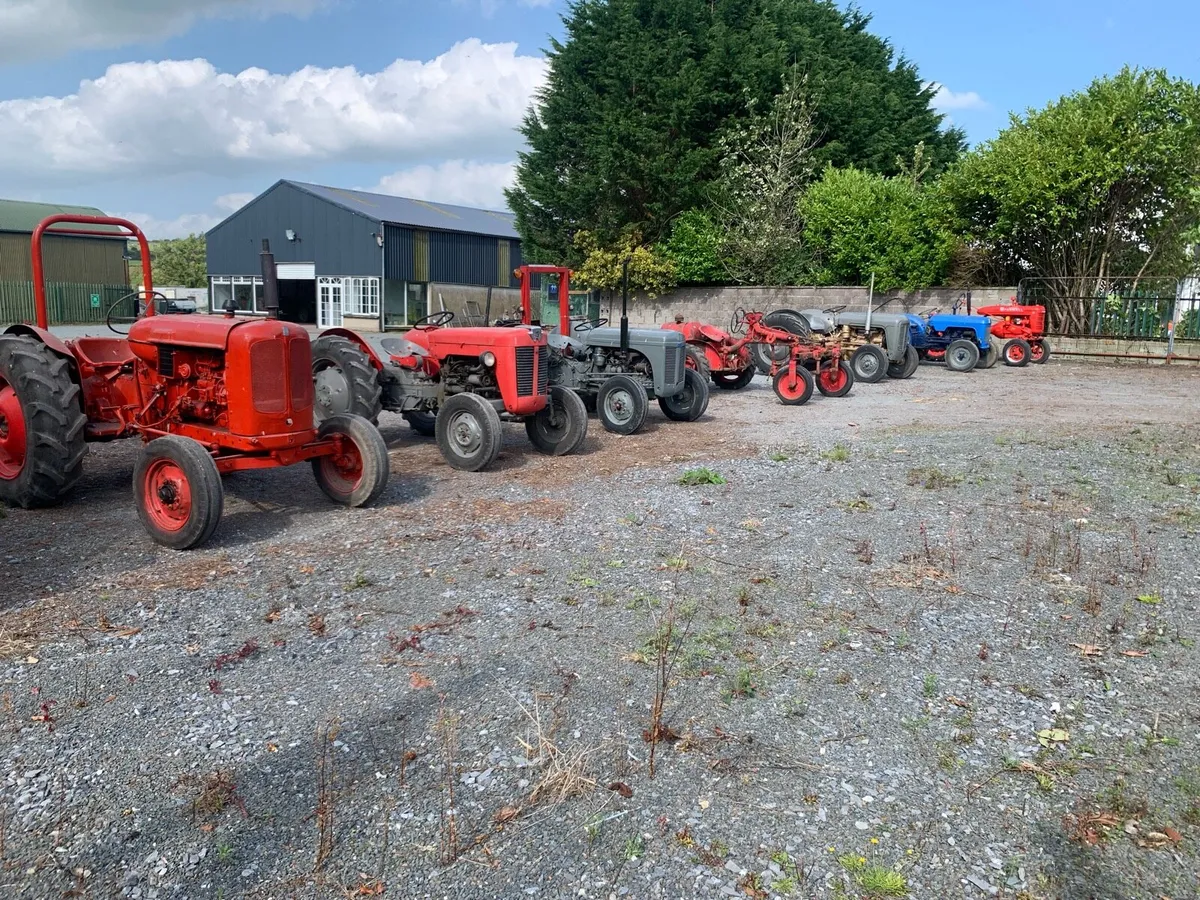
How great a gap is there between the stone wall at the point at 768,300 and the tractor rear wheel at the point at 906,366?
4.47 metres

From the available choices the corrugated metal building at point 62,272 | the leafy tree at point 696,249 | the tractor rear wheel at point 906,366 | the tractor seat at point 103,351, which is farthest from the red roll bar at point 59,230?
the corrugated metal building at point 62,272

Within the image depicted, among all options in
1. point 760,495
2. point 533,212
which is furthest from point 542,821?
point 533,212

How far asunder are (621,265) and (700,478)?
17.9 m

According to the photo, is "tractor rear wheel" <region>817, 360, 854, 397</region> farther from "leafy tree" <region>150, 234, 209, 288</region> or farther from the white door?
"leafy tree" <region>150, 234, 209, 288</region>

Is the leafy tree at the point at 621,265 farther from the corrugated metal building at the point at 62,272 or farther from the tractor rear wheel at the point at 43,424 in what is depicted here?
the corrugated metal building at the point at 62,272

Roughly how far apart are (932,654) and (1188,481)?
4745mm

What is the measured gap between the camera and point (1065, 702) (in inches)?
141

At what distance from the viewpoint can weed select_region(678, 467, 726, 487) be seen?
7.33 meters

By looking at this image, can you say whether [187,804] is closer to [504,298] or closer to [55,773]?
[55,773]

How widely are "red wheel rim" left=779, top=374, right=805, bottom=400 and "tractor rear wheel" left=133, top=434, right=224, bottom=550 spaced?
8660 millimetres

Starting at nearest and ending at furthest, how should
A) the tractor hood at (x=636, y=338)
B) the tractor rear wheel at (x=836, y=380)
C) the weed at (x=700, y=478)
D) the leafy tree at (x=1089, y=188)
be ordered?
the weed at (x=700, y=478), the tractor hood at (x=636, y=338), the tractor rear wheel at (x=836, y=380), the leafy tree at (x=1089, y=188)

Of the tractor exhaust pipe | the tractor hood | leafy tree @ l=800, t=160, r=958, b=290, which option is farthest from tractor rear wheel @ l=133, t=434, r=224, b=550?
leafy tree @ l=800, t=160, r=958, b=290

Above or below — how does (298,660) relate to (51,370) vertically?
below

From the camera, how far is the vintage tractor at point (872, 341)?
50.8 ft
